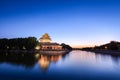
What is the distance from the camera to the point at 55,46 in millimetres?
78250

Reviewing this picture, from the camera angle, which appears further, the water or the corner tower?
the corner tower

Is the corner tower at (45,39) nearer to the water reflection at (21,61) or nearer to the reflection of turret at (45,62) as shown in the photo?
the reflection of turret at (45,62)

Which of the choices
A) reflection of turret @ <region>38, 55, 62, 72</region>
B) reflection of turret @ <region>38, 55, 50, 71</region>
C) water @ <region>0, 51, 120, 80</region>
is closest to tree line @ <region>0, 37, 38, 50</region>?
reflection of turret @ <region>38, 55, 62, 72</region>

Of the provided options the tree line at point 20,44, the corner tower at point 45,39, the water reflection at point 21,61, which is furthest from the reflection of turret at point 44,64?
the corner tower at point 45,39

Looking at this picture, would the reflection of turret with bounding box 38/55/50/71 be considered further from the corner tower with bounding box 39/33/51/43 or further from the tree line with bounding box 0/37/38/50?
the corner tower with bounding box 39/33/51/43

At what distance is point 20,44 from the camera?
72.1 m

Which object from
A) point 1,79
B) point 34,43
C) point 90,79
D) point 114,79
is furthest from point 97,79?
point 34,43

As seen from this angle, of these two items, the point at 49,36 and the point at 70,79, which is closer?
the point at 70,79

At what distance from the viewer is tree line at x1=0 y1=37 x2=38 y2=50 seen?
69250mm

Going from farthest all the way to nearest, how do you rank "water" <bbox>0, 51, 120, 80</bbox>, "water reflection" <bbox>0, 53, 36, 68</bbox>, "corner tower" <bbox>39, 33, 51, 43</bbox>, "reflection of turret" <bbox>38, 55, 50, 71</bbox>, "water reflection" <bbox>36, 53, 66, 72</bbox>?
"corner tower" <bbox>39, 33, 51, 43</bbox> < "water reflection" <bbox>0, 53, 36, 68</bbox> < "water reflection" <bbox>36, 53, 66, 72</bbox> < "reflection of turret" <bbox>38, 55, 50, 71</bbox> < "water" <bbox>0, 51, 120, 80</bbox>

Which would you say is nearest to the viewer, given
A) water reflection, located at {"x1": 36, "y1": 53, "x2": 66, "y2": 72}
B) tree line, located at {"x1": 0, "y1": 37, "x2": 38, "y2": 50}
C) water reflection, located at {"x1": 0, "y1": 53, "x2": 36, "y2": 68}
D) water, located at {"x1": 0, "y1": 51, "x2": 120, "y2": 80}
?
water, located at {"x1": 0, "y1": 51, "x2": 120, "y2": 80}

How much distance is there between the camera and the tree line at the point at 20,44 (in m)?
69.2

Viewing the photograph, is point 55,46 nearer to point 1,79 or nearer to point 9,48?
point 9,48

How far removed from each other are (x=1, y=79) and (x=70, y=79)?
5263 mm
